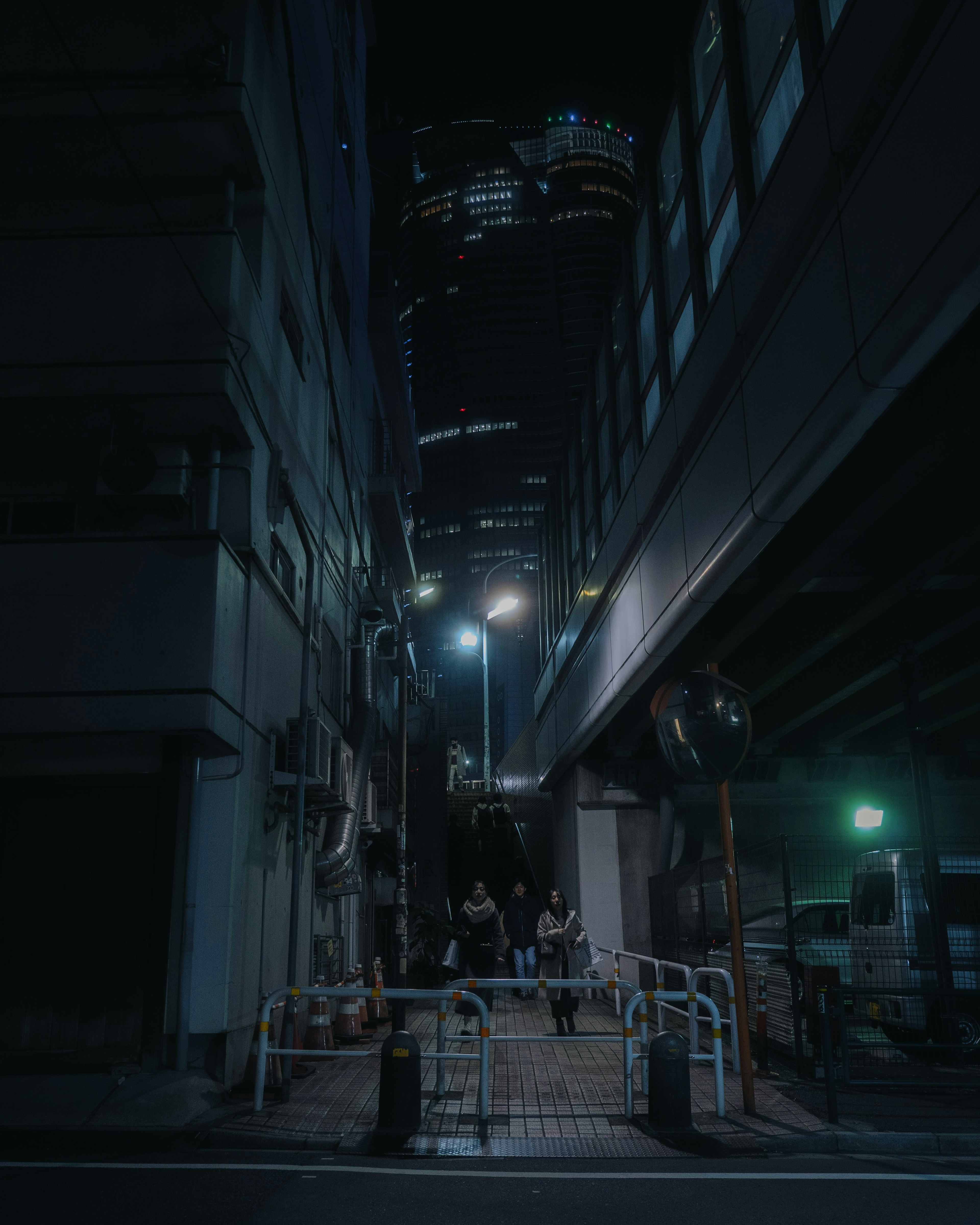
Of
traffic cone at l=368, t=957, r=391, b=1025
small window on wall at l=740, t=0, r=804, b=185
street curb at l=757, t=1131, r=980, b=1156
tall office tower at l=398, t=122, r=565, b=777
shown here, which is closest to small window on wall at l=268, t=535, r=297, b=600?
traffic cone at l=368, t=957, r=391, b=1025

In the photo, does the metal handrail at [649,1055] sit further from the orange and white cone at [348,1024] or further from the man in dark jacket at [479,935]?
the man in dark jacket at [479,935]

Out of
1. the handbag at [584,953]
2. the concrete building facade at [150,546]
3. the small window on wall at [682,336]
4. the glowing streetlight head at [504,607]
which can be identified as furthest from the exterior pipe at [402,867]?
the glowing streetlight head at [504,607]

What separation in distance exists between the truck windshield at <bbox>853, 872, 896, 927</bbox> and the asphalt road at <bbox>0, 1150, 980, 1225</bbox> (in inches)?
213

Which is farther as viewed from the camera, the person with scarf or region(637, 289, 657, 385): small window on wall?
region(637, 289, 657, 385): small window on wall

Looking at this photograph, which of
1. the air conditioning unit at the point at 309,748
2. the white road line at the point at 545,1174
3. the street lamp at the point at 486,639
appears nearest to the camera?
the white road line at the point at 545,1174

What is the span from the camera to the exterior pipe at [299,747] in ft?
39.0

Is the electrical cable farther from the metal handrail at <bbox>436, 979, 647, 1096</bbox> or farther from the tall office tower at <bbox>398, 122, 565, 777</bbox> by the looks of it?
the tall office tower at <bbox>398, 122, 565, 777</bbox>

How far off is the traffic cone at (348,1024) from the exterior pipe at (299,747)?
77cm

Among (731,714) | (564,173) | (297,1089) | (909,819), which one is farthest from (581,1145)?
(564,173)

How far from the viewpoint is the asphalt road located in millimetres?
5402

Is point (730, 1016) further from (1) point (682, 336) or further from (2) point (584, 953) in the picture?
(1) point (682, 336)

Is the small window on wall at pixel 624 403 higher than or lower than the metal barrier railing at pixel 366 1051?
higher

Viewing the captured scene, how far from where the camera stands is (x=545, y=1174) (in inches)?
257

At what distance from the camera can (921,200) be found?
21.8 feet
